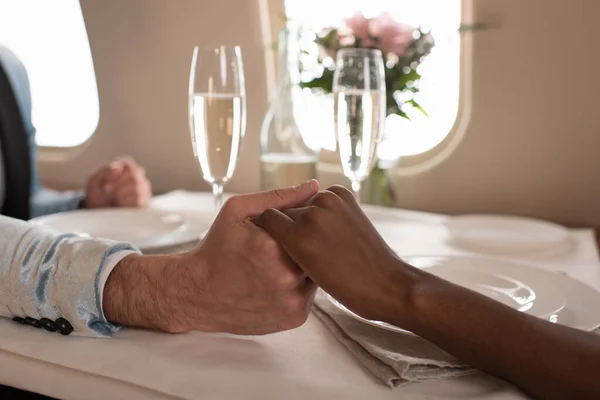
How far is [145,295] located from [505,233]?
733 mm

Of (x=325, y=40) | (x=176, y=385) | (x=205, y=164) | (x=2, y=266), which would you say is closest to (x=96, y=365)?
(x=176, y=385)

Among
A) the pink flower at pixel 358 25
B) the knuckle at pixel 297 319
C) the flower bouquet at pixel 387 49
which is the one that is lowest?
the knuckle at pixel 297 319

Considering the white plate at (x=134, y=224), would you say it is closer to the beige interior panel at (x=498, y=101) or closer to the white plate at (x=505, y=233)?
the white plate at (x=505, y=233)

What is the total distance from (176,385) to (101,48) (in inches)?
77.6

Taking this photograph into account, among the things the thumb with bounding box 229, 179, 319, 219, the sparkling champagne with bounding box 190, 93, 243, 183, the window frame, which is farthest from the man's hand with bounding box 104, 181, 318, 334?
the window frame

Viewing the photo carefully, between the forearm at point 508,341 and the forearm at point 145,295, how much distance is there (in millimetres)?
243

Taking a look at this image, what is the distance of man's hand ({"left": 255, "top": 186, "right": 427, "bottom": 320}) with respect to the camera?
0.59m

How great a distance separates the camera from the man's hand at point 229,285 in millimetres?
623

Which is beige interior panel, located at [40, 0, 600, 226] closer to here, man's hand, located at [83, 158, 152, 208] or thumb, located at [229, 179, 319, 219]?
man's hand, located at [83, 158, 152, 208]

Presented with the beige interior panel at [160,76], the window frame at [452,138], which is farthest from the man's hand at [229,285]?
the beige interior panel at [160,76]

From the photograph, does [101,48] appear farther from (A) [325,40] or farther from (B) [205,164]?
(B) [205,164]

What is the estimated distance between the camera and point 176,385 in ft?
1.83

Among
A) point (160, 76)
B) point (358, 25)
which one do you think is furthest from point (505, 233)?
point (160, 76)

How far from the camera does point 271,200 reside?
2.13 ft
